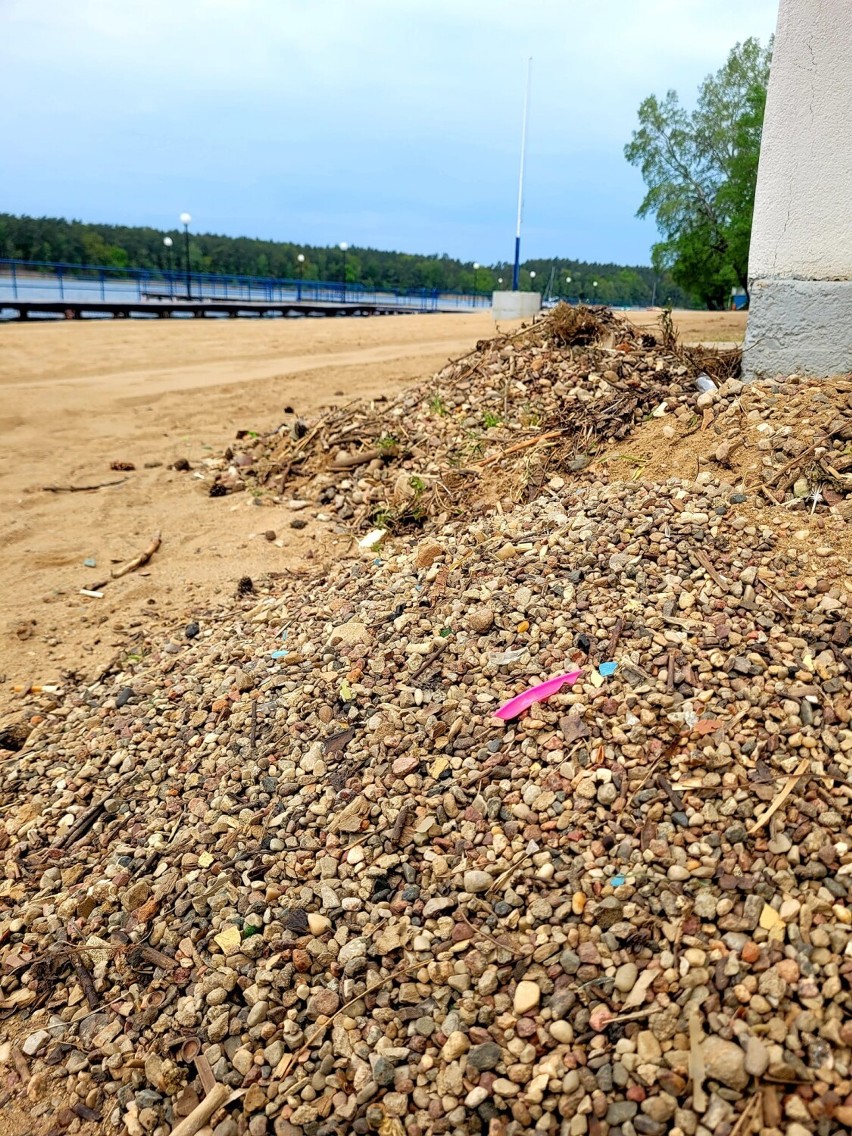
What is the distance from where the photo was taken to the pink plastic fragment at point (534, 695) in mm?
2533

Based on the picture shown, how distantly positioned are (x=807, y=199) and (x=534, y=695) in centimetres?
310

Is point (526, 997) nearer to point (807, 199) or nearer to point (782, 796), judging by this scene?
point (782, 796)

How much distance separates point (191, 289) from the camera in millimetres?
28625

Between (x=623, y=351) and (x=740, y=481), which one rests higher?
(x=623, y=351)

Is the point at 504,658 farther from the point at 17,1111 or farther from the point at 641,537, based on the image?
the point at 17,1111

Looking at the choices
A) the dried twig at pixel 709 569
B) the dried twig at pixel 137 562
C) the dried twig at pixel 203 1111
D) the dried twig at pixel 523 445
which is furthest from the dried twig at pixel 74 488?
the dried twig at pixel 203 1111

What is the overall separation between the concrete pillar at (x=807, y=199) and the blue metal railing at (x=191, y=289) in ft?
63.5

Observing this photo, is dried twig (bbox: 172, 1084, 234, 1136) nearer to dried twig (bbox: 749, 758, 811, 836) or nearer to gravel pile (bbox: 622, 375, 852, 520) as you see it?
dried twig (bbox: 749, 758, 811, 836)

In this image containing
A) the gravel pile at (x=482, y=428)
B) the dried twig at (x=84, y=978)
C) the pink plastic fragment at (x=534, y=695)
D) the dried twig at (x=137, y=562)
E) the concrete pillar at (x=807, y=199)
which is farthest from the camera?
the dried twig at (x=137, y=562)

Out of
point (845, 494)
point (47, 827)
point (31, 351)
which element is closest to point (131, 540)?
point (47, 827)

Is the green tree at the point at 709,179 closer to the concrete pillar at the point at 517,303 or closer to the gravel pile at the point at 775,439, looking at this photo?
the concrete pillar at the point at 517,303

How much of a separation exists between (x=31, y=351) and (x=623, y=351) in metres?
10.2

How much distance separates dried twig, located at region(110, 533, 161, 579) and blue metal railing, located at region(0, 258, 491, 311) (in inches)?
679

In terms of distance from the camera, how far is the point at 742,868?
1990 mm
